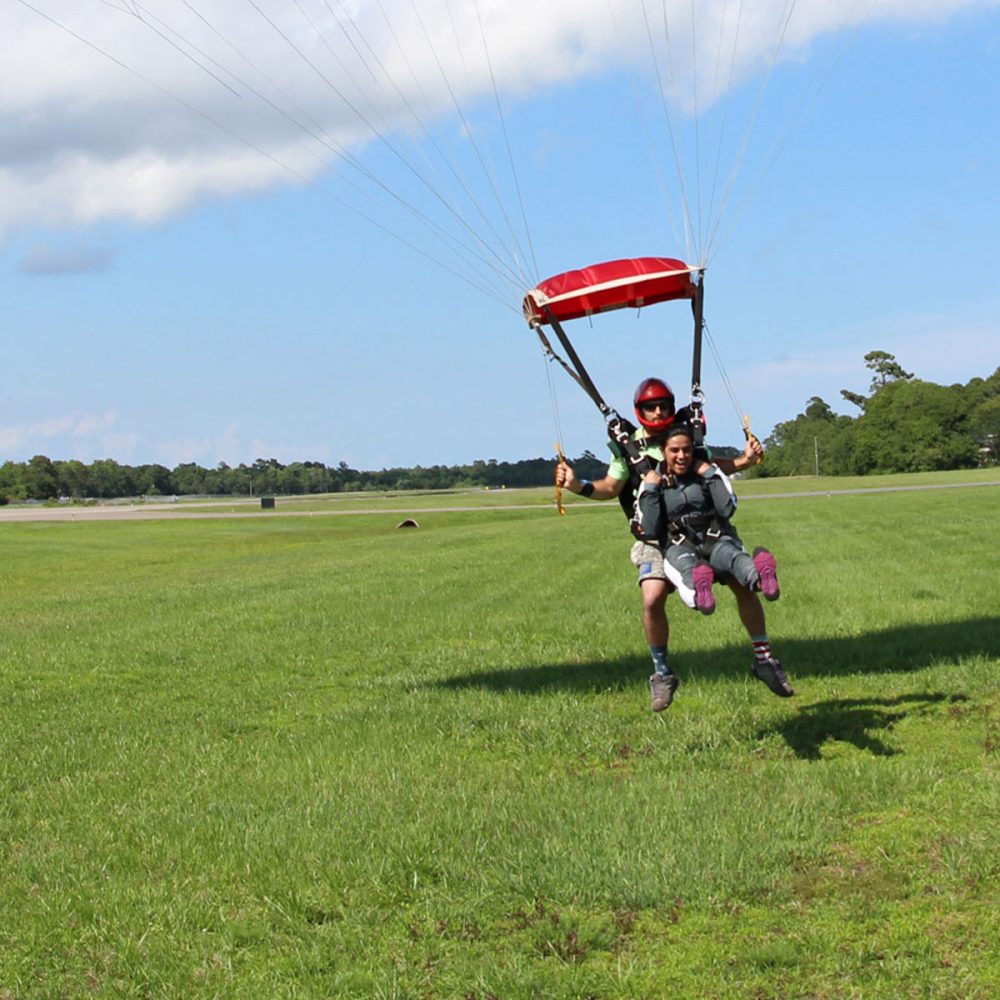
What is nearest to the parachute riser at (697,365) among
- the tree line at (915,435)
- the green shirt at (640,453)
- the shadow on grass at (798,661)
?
the green shirt at (640,453)

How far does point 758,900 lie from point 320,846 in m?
2.31

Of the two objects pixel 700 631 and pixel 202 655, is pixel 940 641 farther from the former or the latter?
pixel 202 655

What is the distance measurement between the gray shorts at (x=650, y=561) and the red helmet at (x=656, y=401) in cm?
88

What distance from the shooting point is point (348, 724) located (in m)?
10.1

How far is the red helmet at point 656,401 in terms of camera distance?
947cm

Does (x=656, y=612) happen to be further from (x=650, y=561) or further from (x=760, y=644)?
(x=760, y=644)

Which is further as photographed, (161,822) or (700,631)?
(700,631)

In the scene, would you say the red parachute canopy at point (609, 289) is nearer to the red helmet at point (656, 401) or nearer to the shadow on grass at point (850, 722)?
the red helmet at point (656, 401)

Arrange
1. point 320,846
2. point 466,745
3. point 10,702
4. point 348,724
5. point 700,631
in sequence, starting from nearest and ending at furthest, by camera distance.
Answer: point 320,846 → point 466,745 → point 348,724 → point 10,702 → point 700,631

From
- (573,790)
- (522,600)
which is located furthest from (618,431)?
(522,600)

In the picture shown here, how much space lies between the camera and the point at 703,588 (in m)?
8.55

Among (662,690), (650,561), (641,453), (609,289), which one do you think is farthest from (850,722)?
(609,289)

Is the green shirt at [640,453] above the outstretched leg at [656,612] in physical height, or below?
above

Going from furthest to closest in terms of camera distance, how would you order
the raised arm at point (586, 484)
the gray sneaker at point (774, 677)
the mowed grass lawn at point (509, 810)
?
1. the raised arm at point (586, 484)
2. the gray sneaker at point (774, 677)
3. the mowed grass lawn at point (509, 810)
